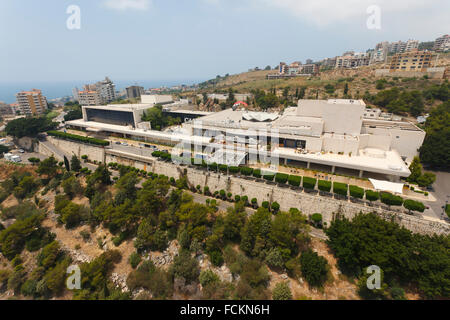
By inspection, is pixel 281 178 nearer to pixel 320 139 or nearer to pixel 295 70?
pixel 320 139

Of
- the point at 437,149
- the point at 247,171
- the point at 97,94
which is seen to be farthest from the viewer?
the point at 97,94

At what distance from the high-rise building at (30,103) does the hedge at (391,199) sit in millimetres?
145413

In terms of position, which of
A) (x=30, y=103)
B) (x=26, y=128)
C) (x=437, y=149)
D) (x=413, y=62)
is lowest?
(x=437, y=149)

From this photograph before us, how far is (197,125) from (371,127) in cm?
3926

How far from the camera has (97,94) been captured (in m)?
131

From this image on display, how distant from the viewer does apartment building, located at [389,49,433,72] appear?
299 feet

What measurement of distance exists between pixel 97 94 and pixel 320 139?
5535 inches

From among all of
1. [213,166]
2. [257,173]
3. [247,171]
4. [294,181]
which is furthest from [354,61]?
[213,166]

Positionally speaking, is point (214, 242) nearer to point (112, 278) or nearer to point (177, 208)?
point (177, 208)

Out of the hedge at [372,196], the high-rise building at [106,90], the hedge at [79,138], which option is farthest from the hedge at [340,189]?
the high-rise building at [106,90]

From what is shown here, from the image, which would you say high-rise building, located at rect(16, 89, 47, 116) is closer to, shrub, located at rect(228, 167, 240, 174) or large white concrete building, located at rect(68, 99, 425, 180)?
large white concrete building, located at rect(68, 99, 425, 180)

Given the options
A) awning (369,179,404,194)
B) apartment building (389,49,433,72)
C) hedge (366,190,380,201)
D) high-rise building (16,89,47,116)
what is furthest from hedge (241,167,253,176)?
high-rise building (16,89,47,116)

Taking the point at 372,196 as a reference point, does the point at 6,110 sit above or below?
above

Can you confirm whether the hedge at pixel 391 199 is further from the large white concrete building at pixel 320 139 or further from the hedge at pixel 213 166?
the hedge at pixel 213 166
